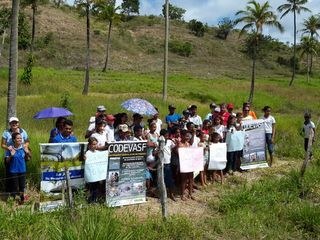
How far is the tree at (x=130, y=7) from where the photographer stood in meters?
96.1

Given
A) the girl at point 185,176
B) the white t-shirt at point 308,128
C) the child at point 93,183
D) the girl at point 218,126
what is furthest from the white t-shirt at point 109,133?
the white t-shirt at point 308,128

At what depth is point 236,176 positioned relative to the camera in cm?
1256

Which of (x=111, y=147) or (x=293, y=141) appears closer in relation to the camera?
(x=111, y=147)

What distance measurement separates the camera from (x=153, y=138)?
33.5ft

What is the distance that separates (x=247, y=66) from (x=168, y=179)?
63.9 meters

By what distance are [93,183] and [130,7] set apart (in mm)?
90885

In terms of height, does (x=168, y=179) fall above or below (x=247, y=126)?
below

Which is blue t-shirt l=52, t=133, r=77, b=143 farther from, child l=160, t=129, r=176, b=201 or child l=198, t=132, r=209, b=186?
child l=198, t=132, r=209, b=186

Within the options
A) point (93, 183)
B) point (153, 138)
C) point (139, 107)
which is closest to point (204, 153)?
point (153, 138)

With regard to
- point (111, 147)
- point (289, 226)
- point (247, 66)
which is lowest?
point (289, 226)

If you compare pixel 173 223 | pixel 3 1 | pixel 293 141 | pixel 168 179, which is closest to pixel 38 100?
Answer: pixel 293 141

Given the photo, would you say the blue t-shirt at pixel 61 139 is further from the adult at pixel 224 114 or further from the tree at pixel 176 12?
the tree at pixel 176 12

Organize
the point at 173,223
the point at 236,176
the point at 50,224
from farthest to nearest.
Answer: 1. the point at 236,176
2. the point at 173,223
3. the point at 50,224

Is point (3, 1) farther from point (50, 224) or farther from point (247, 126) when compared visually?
point (50, 224)
